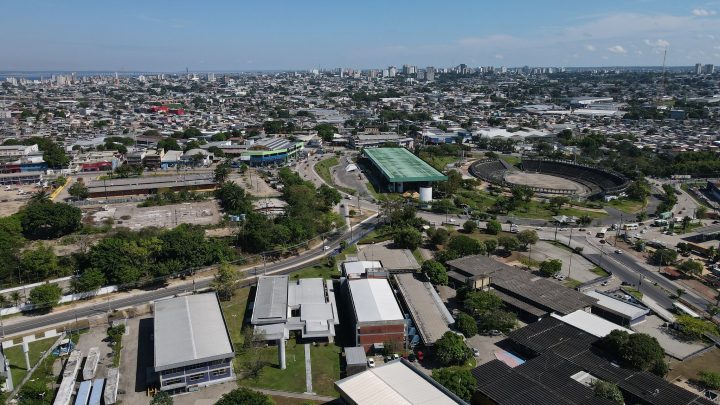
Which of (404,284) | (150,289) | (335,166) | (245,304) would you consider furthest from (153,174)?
(404,284)

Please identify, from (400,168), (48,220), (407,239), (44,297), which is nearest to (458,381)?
(407,239)

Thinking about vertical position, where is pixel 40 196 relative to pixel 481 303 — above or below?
above

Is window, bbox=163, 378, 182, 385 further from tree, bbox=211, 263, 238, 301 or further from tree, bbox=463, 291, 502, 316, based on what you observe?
tree, bbox=463, 291, 502, 316

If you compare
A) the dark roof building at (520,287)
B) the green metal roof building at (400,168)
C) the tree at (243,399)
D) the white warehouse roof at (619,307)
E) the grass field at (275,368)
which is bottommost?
the grass field at (275,368)

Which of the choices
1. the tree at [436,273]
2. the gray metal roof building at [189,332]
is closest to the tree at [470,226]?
the tree at [436,273]

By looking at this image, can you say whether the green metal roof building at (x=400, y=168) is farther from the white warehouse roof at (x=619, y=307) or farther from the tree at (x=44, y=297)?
the tree at (x=44, y=297)

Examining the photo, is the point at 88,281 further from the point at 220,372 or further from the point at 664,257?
the point at 664,257
